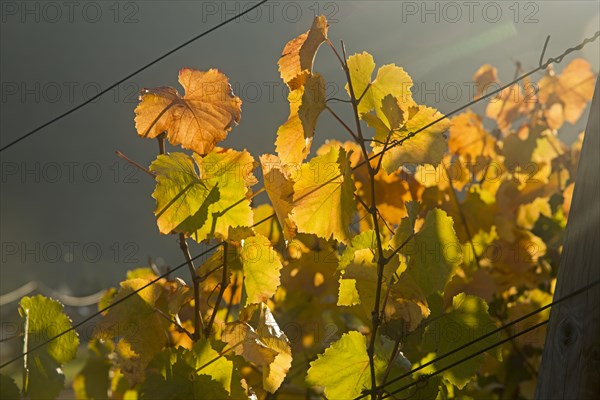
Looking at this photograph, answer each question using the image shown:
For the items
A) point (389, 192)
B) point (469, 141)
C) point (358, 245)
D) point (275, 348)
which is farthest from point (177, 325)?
point (469, 141)

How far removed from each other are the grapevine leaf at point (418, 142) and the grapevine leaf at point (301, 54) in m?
0.13

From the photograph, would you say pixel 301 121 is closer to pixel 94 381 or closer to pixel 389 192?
pixel 389 192

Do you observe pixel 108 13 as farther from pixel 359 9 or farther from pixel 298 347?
pixel 298 347

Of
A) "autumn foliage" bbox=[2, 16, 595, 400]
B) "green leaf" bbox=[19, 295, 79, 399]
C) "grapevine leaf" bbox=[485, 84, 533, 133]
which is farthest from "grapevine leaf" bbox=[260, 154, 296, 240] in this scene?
"grapevine leaf" bbox=[485, 84, 533, 133]

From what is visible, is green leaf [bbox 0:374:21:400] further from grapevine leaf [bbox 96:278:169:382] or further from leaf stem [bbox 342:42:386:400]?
leaf stem [bbox 342:42:386:400]

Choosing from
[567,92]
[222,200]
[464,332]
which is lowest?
[567,92]

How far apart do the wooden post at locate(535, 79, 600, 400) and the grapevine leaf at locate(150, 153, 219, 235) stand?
0.46 m

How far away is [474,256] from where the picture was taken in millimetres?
1907

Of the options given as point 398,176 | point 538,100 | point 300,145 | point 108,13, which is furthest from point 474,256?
point 108,13

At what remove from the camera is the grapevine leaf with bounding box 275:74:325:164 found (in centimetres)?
97

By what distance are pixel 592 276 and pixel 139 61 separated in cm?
1359

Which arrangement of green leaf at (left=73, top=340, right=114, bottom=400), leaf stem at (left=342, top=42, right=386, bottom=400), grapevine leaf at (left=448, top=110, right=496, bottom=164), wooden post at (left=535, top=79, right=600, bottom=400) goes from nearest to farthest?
wooden post at (left=535, top=79, right=600, bottom=400), leaf stem at (left=342, top=42, right=386, bottom=400), green leaf at (left=73, top=340, right=114, bottom=400), grapevine leaf at (left=448, top=110, right=496, bottom=164)

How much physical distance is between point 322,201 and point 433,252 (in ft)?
0.52

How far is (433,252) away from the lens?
1.01 m
